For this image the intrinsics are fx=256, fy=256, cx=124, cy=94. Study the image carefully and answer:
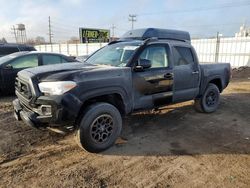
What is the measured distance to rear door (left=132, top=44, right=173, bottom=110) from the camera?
471 centimetres

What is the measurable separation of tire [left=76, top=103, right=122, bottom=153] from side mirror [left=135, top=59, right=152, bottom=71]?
882mm

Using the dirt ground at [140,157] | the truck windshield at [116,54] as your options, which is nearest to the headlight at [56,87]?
the dirt ground at [140,157]

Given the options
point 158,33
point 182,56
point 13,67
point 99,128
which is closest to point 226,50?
point 158,33

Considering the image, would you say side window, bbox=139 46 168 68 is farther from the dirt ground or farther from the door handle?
the dirt ground

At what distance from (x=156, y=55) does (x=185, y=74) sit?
0.91m

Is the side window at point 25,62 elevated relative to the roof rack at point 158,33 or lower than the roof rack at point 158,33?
lower

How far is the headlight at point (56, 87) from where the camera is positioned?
3.70 meters

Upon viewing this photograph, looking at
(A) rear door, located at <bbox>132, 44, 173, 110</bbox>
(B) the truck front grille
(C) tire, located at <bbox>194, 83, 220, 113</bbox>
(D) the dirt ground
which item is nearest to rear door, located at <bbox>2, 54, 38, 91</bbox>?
(D) the dirt ground

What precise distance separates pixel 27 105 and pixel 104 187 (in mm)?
1842

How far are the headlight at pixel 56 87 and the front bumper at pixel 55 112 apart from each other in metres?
0.08

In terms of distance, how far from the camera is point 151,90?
494 cm

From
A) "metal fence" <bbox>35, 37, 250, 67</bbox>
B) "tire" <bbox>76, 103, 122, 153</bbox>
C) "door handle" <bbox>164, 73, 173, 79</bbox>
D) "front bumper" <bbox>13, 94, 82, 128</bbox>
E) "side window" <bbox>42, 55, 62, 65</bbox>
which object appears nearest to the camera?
"front bumper" <bbox>13, 94, 82, 128</bbox>

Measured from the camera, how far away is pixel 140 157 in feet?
13.5

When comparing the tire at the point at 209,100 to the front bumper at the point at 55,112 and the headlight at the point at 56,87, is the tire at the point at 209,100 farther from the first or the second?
the headlight at the point at 56,87
